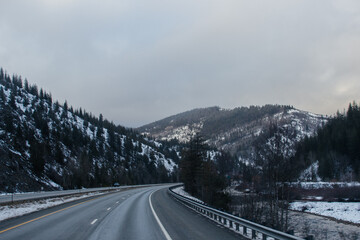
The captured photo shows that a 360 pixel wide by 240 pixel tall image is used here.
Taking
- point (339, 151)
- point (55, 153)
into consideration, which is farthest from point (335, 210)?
point (55, 153)

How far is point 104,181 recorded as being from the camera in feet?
298

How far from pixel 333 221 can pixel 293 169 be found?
16282mm

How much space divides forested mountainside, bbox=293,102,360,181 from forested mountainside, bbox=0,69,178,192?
58092 mm

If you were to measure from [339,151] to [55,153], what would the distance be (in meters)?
84.5

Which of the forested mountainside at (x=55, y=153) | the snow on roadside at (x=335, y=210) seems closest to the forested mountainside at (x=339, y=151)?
the snow on roadside at (x=335, y=210)

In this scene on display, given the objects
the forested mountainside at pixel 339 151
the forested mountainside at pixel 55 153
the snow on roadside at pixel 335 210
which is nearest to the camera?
the snow on roadside at pixel 335 210

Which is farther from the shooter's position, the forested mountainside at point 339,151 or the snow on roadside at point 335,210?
the forested mountainside at point 339,151

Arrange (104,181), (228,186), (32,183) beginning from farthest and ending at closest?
(104,181) → (32,183) → (228,186)

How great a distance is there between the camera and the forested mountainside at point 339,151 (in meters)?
81.7

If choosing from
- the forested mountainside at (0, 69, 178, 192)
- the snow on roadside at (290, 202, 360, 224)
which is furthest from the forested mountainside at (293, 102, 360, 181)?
the forested mountainside at (0, 69, 178, 192)

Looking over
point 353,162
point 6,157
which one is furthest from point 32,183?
point 353,162

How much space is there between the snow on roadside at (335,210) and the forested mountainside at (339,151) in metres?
30.8

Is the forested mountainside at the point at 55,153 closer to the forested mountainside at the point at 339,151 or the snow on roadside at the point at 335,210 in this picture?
the snow on roadside at the point at 335,210

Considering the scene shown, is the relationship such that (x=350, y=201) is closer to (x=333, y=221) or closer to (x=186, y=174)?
(x=333, y=221)
